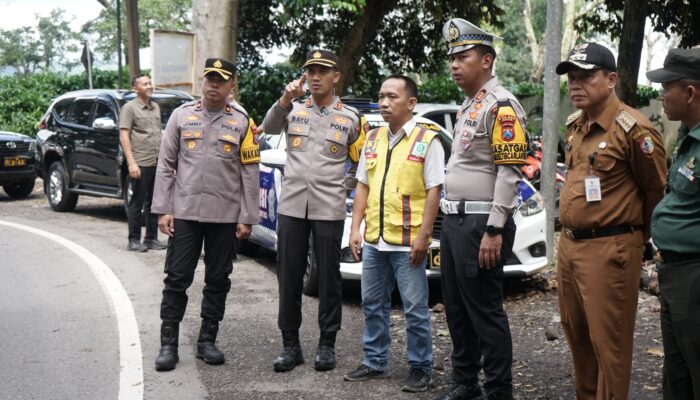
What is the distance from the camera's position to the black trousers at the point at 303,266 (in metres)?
5.88

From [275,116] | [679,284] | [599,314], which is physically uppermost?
[275,116]

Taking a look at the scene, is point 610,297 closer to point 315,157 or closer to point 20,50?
point 315,157

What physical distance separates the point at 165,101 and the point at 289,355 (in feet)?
26.7

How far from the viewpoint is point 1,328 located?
7.00 metres

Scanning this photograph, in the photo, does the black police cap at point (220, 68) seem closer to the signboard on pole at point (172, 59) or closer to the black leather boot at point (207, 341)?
the black leather boot at point (207, 341)

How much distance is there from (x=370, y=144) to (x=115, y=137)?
313 inches

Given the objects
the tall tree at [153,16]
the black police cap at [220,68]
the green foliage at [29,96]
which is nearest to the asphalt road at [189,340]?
the black police cap at [220,68]

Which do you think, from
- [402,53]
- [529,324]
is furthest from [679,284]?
[402,53]

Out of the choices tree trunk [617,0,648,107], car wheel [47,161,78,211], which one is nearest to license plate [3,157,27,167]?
car wheel [47,161,78,211]

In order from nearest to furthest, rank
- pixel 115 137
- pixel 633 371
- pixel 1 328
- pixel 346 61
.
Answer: pixel 633 371, pixel 1 328, pixel 115 137, pixel 346 61

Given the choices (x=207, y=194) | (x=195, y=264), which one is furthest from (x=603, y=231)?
(x=195, y=264)

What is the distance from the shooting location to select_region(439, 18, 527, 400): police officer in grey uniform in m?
4.72

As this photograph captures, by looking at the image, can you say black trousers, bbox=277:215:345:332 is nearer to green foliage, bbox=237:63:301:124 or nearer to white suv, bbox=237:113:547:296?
white suv, bbox=237:113:547:296

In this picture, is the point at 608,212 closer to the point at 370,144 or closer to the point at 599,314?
the point at 599,314
